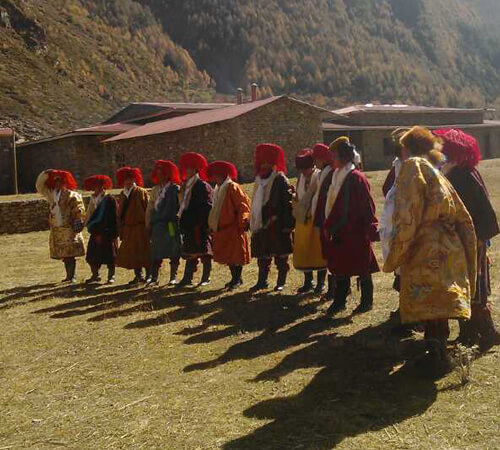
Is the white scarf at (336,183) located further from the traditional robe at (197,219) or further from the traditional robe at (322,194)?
the traditional robe at (197,219)

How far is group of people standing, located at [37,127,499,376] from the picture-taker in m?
4.06

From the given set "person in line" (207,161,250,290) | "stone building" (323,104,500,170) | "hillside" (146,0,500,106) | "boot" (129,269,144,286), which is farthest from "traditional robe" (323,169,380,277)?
"hillside" (146,0,500,106)

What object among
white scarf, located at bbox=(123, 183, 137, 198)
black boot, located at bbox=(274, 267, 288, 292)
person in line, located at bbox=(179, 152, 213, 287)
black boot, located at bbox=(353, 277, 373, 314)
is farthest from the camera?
white scarf, located at bbox=(123, 183, 137, 198)

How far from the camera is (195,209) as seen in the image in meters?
7.64

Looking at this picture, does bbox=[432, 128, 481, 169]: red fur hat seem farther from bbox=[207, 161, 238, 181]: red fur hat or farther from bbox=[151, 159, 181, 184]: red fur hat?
bbox=[151, 159, 181, 184]: red fur hat

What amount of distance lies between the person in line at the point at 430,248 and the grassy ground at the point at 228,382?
540 millimetres

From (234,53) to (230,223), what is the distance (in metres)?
59.9

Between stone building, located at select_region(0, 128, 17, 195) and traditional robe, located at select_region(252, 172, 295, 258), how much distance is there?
18.5 metres

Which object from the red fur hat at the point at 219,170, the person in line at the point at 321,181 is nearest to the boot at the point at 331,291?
the person in line at the point at 321,181

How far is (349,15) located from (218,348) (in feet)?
251

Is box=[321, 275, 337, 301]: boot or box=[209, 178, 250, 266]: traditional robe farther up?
box=[209, 178, 250, 266]: traditional robe

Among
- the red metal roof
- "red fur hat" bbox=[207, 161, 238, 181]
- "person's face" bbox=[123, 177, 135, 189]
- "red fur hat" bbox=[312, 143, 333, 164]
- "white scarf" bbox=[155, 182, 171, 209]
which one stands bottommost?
"white scarf" bbox=[155, 182, 171, 209]

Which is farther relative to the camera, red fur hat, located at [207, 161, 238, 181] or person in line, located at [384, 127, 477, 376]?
red fur hat, located at [207, 161, 238, 181]

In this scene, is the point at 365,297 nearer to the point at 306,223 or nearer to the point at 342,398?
the point at 306,223
